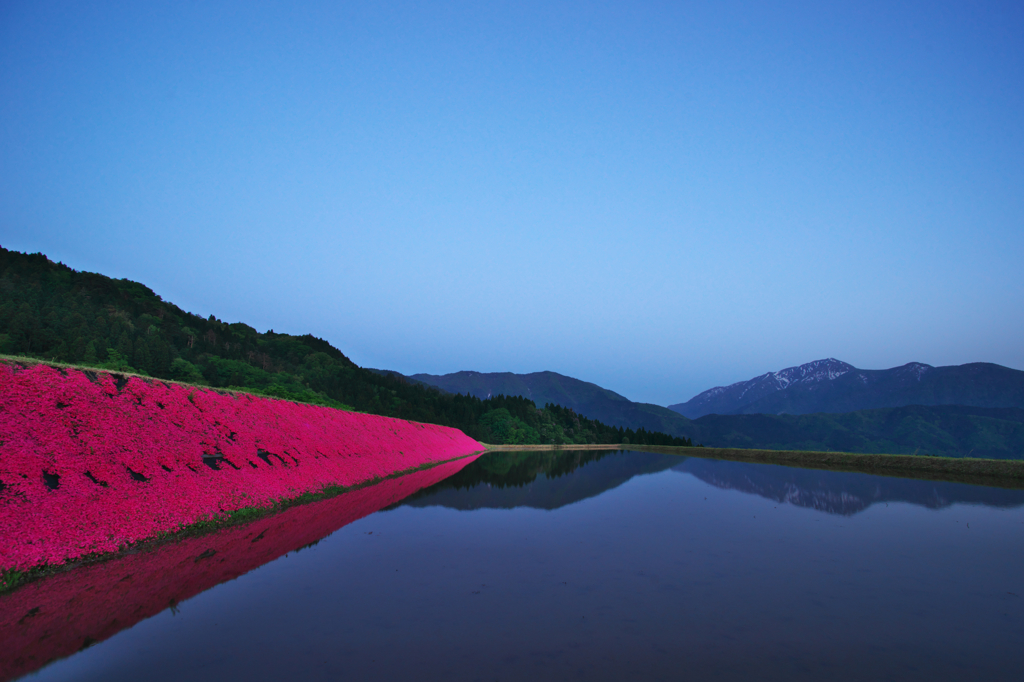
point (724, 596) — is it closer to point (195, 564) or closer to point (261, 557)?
point (261, 557)

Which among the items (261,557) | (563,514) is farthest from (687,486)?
(261,557)

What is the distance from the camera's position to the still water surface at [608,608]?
5207mm

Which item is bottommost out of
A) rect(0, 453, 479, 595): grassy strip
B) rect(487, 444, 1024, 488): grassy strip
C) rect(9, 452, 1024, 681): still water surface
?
rect(0, 453, 479, 595): grassy strip

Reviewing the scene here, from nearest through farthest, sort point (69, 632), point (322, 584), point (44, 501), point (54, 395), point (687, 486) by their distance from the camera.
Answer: point (69, 632) → point (322, 584) → point (44, 501) → point (54, 395) → point (687, 486)

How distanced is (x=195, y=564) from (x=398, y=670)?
19.3 ft

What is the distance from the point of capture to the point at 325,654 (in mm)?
5465

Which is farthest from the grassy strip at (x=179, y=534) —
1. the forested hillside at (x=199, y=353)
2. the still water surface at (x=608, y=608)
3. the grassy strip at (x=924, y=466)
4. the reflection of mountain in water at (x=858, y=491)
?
the grassy strip at (x=924, y=466)

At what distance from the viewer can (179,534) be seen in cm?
1072

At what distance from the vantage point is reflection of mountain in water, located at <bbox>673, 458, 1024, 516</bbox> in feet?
55.7

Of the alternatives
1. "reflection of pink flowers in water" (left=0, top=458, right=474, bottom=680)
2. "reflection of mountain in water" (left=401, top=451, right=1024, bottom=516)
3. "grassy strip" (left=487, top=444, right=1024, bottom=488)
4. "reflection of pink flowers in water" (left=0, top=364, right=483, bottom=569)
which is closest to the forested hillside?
"reflection of pink flowers in water" (left=0, top=364, right=483, bottom=569)

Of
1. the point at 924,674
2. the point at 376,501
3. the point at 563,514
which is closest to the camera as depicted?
the point at 924,674

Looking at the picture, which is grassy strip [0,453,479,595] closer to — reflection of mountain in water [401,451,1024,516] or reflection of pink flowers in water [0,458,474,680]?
A: reflection of pink flowers in water [0,458,474,680]

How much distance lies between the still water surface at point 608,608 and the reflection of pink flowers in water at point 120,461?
7.67 feet

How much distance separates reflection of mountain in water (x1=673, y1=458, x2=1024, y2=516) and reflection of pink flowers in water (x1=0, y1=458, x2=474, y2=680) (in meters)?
16.0
